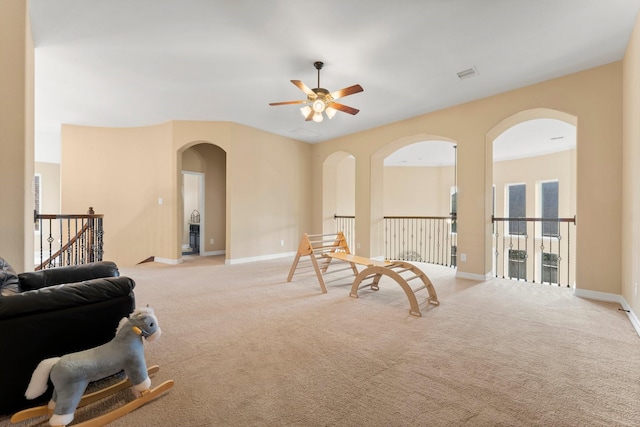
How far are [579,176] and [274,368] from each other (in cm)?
425

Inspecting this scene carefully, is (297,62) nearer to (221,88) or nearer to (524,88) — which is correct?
(221,88)

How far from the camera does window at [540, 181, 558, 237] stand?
8453 mm

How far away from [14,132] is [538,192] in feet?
37.0

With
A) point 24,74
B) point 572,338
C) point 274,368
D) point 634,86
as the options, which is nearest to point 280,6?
point 24,74

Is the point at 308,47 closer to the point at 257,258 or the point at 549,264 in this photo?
the point at 257,258

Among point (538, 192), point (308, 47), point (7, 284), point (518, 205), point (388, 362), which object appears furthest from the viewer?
point (518, 205)

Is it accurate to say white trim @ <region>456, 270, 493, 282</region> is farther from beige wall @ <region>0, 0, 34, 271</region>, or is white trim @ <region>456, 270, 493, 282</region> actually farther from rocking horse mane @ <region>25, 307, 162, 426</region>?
beige wall @ <region>0, 0, 34, 271</region>

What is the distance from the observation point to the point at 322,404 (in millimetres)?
1591

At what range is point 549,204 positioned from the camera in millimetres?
8641

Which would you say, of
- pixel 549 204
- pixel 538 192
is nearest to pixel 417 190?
pixel 538 192

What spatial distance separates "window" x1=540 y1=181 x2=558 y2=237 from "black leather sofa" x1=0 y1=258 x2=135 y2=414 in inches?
416

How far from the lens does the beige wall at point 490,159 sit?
3.41 meters

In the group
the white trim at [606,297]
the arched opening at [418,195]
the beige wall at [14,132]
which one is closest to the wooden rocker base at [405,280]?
the white trim at [606,297]

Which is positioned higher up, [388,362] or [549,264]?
[388,362]
